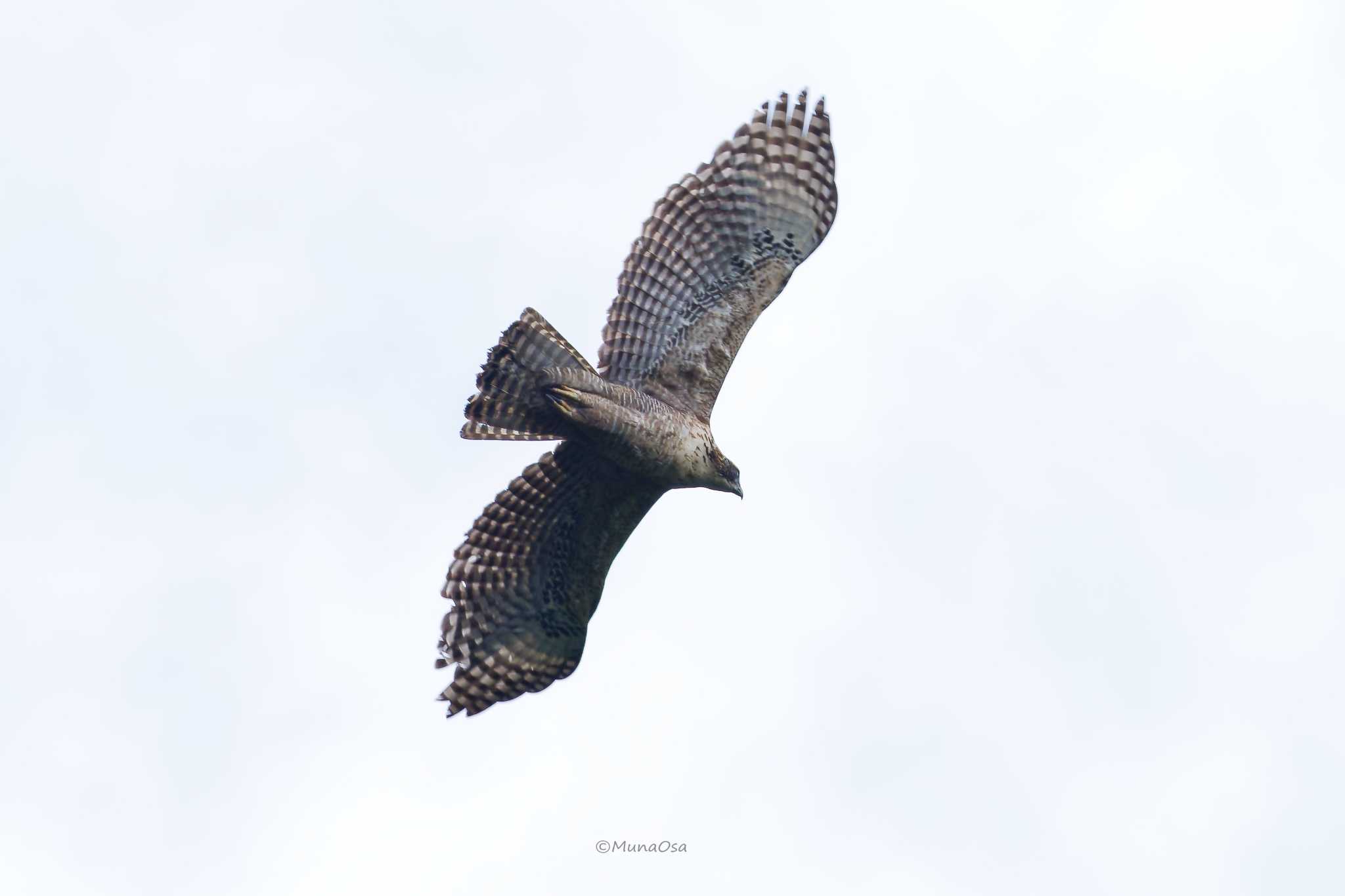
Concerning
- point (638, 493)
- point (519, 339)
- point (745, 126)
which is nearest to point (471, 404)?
point (519, 339)

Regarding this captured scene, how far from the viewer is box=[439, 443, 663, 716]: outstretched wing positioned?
1917 cm

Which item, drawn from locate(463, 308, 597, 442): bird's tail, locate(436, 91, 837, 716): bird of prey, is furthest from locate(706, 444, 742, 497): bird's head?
locate(463, 308, 597, 442): bird's tail

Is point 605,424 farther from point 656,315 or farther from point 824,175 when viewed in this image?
point 824,175

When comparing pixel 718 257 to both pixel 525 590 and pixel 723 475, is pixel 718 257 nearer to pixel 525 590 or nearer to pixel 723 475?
pixel 723 475

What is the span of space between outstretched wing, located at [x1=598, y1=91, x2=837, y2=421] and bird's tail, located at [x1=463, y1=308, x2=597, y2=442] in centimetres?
102

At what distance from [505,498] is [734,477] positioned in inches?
82.9

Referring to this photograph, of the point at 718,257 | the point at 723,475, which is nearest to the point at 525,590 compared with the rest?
the point at 723,475

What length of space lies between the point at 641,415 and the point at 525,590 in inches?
89.2

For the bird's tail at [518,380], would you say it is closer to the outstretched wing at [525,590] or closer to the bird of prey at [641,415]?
the bird of prey at [641,415]

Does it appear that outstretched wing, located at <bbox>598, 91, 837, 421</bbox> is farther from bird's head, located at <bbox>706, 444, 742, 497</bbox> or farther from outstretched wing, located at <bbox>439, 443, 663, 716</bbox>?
outstretched wing, located at <bbox>439, 443, 663, 716</bbox>

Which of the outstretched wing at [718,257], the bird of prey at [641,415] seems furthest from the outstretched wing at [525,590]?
the outstretched wing at [718,257]

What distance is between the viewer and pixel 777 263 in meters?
18.8

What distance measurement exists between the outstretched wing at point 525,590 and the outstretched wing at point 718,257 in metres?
1.24

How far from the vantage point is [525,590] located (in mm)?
19422
